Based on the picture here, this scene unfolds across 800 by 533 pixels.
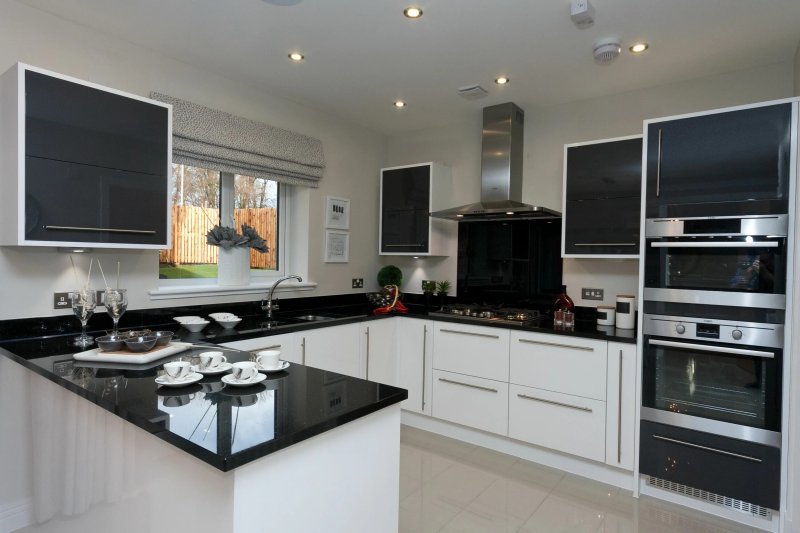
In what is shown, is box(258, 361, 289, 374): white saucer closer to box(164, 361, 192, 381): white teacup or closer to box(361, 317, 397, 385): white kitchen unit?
box(164, 361, 192, 381): white teacup

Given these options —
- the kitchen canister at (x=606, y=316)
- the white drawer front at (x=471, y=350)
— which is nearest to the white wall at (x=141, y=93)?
the white drawer front at (x=471, y=350)

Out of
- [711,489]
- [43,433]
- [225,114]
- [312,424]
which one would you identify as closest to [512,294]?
[711,489]

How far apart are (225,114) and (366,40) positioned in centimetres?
112

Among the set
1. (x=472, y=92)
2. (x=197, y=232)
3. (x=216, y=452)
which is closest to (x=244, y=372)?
(x=216, y=452)

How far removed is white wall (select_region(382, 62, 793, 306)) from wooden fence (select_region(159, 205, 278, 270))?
144 cm

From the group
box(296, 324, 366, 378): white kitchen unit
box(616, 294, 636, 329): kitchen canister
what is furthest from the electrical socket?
box(296, 324, 366, 378): white kitchen unit

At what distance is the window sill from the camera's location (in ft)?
9.28

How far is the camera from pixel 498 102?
3.55 m

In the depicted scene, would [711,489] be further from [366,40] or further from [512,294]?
[366,40]

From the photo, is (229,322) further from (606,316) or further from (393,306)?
(606,316)

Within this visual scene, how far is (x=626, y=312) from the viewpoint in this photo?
293 centimetres

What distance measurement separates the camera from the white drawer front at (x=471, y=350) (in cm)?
314

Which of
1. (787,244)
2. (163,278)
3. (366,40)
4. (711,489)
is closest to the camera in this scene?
(787,244)

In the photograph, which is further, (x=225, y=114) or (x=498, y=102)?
(x=498, y=102)
